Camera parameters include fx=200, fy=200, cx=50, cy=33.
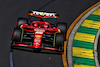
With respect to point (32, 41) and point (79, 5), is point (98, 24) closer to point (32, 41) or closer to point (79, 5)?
point (79, 5)

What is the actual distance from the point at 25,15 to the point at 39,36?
11.5 ft

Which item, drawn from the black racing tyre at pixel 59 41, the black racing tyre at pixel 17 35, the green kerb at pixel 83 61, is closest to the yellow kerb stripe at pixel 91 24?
the green kerb at pixel 83 61

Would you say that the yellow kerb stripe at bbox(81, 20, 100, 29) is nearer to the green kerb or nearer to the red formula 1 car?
the red formula 1 car

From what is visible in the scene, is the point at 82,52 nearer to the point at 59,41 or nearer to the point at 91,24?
the point at 59,41

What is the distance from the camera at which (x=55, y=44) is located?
9719 mm

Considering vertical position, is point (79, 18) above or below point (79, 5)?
below

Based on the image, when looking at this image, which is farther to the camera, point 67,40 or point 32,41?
point 67,40

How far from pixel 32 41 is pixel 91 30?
3811 millimetres

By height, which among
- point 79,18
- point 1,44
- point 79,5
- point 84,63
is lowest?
point 84,63

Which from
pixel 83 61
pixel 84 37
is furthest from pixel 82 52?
pixel 84 37

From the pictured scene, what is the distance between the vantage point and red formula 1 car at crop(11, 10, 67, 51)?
9.59m

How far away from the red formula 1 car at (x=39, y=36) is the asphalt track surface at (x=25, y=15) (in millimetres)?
671

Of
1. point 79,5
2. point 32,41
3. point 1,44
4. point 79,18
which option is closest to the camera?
point 32,41

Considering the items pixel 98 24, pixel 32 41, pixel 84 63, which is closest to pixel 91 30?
pixel 98 24
